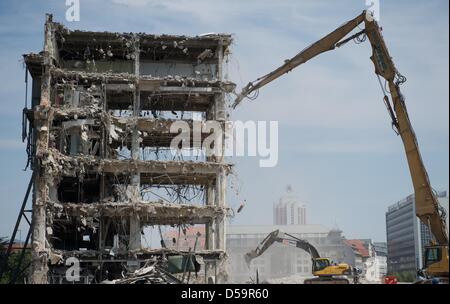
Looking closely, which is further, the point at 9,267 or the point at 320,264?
the point at 9,267

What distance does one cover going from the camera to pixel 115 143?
1861 inches

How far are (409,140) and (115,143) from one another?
85.5 feet

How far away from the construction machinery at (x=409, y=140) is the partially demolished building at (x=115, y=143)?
14.8m

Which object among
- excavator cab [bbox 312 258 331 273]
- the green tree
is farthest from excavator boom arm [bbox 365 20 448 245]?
the green tree

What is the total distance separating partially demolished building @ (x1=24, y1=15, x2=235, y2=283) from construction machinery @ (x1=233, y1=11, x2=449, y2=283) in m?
14.8

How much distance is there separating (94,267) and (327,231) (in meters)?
41.7

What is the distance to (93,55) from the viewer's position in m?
45.3

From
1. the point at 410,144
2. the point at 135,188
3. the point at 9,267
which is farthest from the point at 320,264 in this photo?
the point at 9,267

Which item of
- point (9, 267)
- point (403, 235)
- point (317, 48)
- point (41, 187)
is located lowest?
point (9, 267)

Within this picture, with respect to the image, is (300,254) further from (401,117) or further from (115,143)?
(401,117)

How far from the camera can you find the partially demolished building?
40.2m

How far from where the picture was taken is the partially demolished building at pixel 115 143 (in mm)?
40219
